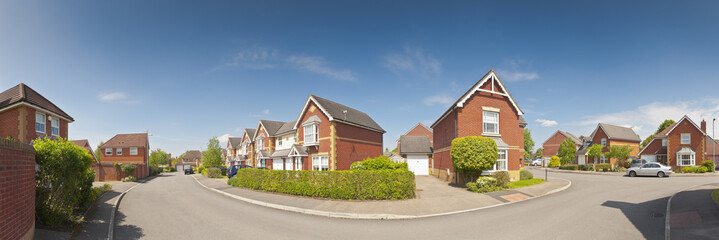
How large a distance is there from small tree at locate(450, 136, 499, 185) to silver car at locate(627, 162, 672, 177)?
71.1ft

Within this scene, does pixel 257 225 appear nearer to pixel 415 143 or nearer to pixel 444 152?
pixel 444 152

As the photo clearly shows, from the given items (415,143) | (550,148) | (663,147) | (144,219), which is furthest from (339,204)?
(550,148)

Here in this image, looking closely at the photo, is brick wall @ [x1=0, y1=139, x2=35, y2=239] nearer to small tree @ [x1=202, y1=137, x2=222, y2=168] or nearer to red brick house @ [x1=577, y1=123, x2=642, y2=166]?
small tree @ [x1=202, y1=137, x2=222, y2=168]

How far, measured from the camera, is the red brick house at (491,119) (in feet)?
73.0

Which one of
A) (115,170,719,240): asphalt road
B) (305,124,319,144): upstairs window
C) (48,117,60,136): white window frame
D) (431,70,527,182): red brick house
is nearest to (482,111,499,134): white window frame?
(431,70,527,182): red brick house

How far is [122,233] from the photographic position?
1003cm

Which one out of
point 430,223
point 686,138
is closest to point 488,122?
point 430,223

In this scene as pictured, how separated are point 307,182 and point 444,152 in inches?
580

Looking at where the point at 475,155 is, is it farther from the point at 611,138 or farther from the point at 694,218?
the point at 611,138

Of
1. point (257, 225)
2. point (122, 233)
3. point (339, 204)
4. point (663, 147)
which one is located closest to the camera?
point (122, 233)

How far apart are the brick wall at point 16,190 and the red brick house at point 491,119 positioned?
2123cm

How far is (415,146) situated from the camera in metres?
37.6

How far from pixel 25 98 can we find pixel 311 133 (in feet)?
68.5

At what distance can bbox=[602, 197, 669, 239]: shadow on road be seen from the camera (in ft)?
29.9
